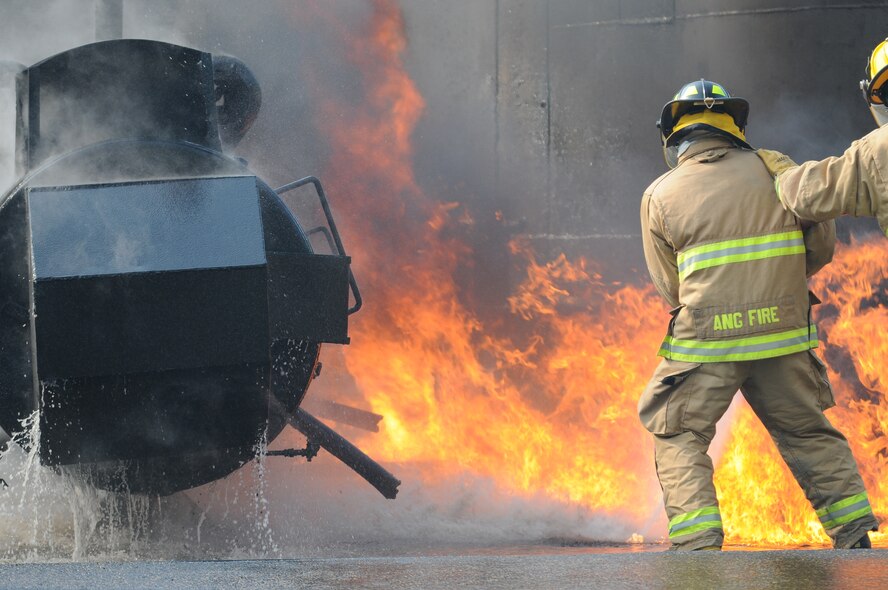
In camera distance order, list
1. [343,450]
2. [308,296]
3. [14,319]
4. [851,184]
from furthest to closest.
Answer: [343,450]
[308,296]
[14,319]
[851,184]

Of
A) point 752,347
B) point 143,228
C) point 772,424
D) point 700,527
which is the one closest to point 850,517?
point 772,424

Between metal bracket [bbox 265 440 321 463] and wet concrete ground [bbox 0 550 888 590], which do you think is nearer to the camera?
wet concrete ground [bbox 0 550 888 590]

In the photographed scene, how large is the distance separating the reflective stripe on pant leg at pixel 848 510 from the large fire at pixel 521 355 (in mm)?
1471

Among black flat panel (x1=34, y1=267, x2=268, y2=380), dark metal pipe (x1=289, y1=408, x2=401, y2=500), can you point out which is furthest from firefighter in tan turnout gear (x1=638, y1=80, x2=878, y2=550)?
dark metal pipe (x1=289, y1=408, x2=401, y2=500)

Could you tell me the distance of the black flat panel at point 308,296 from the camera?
3.73 meters

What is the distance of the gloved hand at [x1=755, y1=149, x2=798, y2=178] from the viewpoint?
3312 mm

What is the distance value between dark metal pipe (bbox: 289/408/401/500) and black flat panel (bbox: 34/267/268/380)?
3.12 ft

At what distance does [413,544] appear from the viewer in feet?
15.1

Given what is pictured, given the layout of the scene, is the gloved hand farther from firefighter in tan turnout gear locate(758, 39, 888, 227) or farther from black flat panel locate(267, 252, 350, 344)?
black flat panel locate(267, 252, 350, 344)

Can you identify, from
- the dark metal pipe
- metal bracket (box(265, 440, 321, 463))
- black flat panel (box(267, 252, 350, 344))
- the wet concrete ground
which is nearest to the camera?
the wet concrete ground

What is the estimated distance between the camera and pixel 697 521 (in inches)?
125

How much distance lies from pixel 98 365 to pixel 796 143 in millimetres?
3910

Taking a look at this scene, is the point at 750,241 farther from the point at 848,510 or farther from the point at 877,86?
the point at 848,510

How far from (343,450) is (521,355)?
72.7 inches
